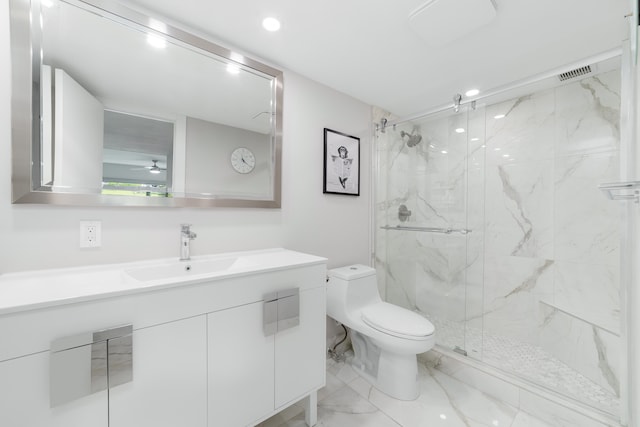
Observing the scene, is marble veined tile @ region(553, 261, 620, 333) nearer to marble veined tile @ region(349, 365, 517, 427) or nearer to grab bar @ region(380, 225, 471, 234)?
grab bar @ region(380, 225, 471, 234)

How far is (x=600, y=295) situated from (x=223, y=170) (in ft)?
8.72

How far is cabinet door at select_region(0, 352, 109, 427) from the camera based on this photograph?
73 cm

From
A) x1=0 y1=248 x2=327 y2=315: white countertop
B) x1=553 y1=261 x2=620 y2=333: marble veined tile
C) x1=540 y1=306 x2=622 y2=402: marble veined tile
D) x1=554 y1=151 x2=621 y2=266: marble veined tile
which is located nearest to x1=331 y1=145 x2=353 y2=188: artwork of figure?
x1=0 y1=248 x2=327 y2=315: white countertop

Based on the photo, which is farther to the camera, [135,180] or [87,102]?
[135,180]

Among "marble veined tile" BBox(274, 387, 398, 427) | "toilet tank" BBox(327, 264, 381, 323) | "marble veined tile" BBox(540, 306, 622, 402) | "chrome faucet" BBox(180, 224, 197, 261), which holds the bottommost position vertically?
"marble veined tile" BBox(274, 387, 398, 427)

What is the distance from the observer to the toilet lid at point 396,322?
1.56m

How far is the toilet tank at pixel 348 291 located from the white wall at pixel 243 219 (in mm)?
219

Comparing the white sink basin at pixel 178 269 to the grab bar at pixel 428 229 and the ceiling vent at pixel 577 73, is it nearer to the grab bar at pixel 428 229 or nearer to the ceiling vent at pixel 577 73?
the grab bar at pixel 428 229

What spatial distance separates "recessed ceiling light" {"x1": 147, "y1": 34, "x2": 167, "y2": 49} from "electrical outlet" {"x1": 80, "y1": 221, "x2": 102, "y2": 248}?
923 mm

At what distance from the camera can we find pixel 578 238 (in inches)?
76.0

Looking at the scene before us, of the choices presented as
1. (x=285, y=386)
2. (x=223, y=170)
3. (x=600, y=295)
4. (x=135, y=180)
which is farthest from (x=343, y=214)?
(x=600, y=295)

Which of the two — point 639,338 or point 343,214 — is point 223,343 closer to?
point 343,214

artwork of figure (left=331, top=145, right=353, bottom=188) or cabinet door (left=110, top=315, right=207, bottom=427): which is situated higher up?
artwork of figure (left=331, top=145, right=353, bottom=188)

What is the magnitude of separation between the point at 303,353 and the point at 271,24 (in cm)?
175
